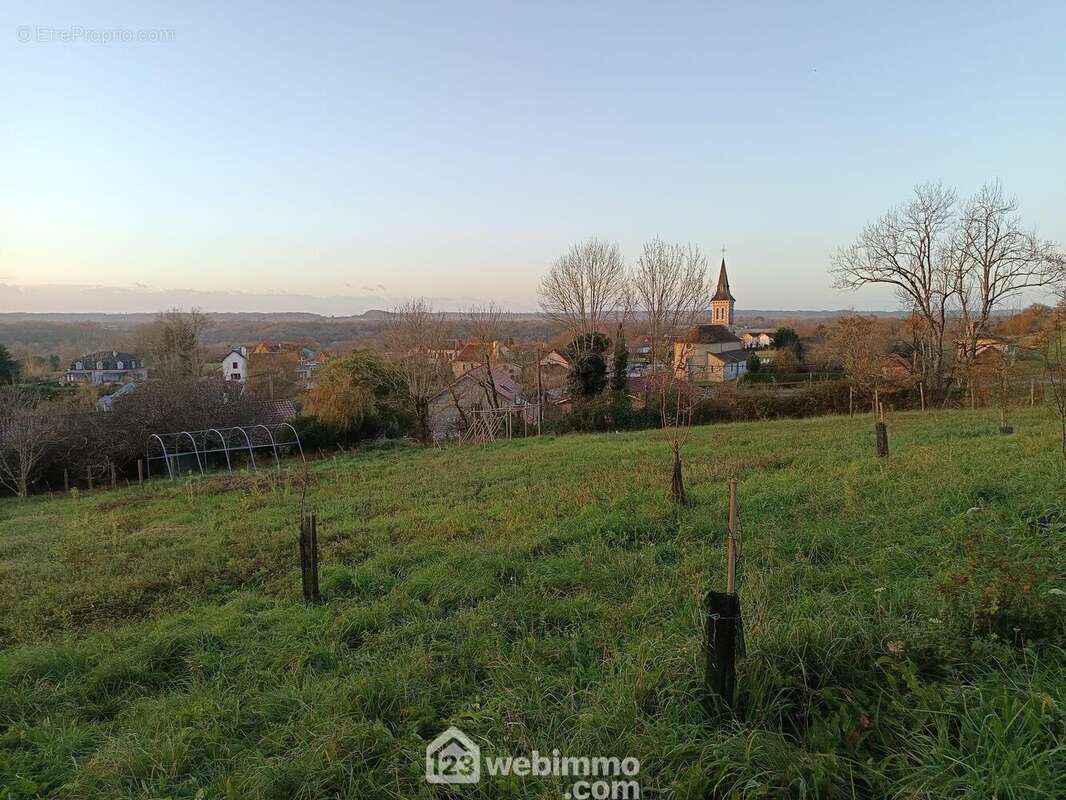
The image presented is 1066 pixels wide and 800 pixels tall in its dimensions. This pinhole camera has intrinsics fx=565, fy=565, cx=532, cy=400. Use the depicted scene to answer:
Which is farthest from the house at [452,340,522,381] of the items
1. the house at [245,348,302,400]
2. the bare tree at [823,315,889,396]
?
the bare tree at [823,315,889,396]

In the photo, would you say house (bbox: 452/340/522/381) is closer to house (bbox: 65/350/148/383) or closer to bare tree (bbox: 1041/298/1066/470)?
bare tree (bbox: 1041/298/1066/470)

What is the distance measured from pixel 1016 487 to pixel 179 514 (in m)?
10.1

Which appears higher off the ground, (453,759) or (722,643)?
(722,643)

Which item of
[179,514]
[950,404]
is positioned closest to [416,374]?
[179,514]

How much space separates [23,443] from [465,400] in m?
13.0

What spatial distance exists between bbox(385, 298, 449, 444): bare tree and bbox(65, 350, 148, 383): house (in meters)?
23.8

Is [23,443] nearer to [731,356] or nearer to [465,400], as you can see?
[465,400]

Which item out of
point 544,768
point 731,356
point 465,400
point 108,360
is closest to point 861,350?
point 465,400

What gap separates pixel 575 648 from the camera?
9.81 feet

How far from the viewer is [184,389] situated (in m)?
16.0

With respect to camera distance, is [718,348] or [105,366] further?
[718,348]

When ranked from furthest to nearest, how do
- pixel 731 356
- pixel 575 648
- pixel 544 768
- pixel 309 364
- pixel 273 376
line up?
pixel 731 356 < pixel 309 364 < pixel 273 376 < pixel 575 648 < pixel 544 768

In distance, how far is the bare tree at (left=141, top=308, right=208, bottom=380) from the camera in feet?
86.9

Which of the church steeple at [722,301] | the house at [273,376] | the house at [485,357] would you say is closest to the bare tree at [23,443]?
the house at [273,376]
